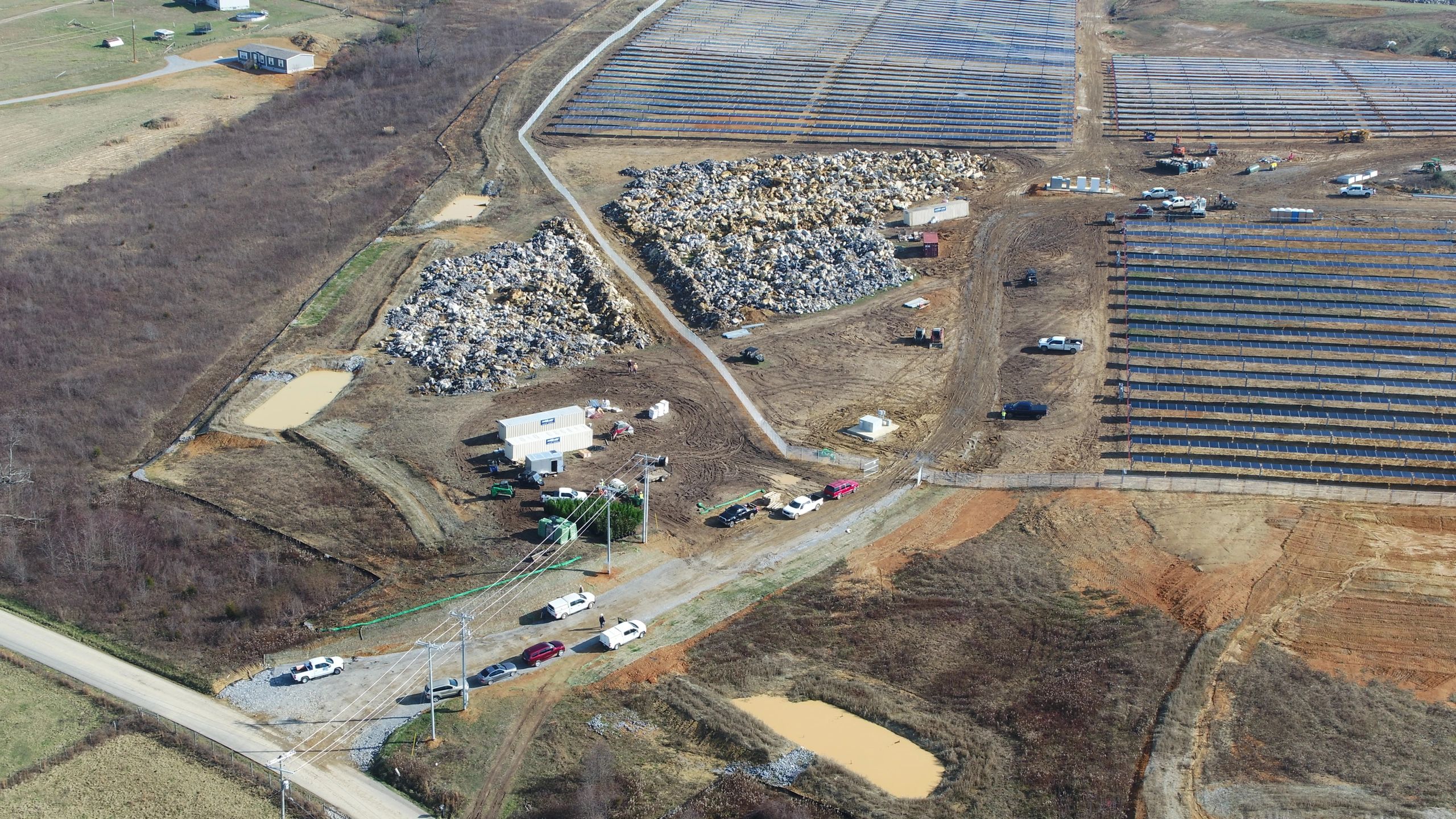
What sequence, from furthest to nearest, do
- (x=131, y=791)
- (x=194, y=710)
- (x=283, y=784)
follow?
(x=194, y=710), (x=131, y=791), (x=283, y=784)

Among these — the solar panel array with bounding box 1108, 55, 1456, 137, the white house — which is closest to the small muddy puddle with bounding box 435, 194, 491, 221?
the white house

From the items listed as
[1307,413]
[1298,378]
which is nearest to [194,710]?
[1307,413]

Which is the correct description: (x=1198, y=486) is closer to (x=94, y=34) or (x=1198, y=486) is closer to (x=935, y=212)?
(x=935, y=212)

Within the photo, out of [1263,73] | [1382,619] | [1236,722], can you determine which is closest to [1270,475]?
[1382,619]

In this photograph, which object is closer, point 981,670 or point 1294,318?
point 981,670

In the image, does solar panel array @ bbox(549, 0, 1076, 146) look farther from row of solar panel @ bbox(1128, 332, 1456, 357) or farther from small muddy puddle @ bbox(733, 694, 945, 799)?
small muddy puddle @ bbox(733, 694, 945, 799)
